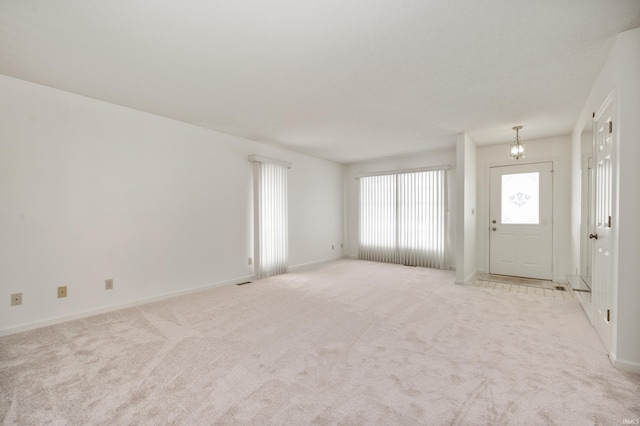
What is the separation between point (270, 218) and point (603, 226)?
15.0ft

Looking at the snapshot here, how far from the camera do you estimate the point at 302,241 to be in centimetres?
640

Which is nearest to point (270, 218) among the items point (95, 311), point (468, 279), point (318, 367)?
point (95, 311)

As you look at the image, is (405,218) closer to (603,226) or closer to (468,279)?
(468,279)

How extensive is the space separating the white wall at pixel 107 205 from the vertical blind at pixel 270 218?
0.18 meters

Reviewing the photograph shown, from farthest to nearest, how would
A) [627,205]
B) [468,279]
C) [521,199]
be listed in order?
[521,199]
[468,279]
[627,205]

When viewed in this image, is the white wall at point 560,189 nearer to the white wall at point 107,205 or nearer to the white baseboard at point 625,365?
the white baseboard at point 625,365

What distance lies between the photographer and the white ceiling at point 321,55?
1921mm

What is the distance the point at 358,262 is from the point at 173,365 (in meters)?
5.07

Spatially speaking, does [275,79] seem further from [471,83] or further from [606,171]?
[606,171]

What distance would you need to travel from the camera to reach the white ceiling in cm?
192

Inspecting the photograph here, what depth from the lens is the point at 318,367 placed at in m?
2.24

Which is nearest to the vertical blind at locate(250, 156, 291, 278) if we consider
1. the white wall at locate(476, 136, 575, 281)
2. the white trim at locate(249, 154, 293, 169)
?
the white trim at locate(249, 154, 293, 169)

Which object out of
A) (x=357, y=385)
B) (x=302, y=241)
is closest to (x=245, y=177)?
(x=302, y=241)

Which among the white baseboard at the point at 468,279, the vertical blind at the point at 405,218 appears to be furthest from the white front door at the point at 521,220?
the vertical blind at the point at 405,218
